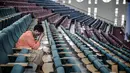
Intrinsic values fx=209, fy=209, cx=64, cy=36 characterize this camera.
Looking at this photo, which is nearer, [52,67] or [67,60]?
[52,67]

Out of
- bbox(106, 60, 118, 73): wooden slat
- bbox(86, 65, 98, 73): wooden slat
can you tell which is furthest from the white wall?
bbox(86, 65, 98, 73): wooden slat

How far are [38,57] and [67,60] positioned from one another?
0.16 metres

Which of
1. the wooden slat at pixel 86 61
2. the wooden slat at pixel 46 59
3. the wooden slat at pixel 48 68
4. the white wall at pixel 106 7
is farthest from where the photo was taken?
the white wall at pixel 106 7

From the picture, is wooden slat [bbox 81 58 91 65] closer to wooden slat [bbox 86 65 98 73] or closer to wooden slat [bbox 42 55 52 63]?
wooden slat [bbox 86 65 98 73]

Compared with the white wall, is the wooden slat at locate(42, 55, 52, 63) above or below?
above

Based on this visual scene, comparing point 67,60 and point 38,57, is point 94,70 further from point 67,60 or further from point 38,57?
point 38,57

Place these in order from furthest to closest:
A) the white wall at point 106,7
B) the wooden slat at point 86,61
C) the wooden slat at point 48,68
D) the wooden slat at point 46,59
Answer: the white wall at point 106,7
the wooden slat at point 86,61
the wooden slat at point 46,59
the wooden slat at point 48,68

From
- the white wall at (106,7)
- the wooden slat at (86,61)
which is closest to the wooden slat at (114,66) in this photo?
the wooden slat at (86,61)

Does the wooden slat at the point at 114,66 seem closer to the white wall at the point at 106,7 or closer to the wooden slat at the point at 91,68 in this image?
the wooden slat at the point at 91,68

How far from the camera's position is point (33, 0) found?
4.98 meters

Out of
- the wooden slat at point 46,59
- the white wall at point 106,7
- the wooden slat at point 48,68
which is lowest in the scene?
the white wall at point 106,7

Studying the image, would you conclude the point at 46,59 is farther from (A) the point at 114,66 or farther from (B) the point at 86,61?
(A) the point at 114,66

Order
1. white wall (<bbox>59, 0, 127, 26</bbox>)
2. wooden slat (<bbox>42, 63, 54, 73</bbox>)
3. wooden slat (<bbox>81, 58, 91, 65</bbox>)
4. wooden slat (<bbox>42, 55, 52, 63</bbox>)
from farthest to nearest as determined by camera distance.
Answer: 1. white wall (<bbox>59, 0, 127, 26</bbox>)
2. wooden slat (<bbox>81, 58, 91, 65</bbox>)
3. wooden slat (<bbox>42, 55, 52, 63</bbox>)
4. wooden slat (<bbox>42, 63, 54, 73</bbox>)

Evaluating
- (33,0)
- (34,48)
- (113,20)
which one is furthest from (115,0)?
(34,48)
